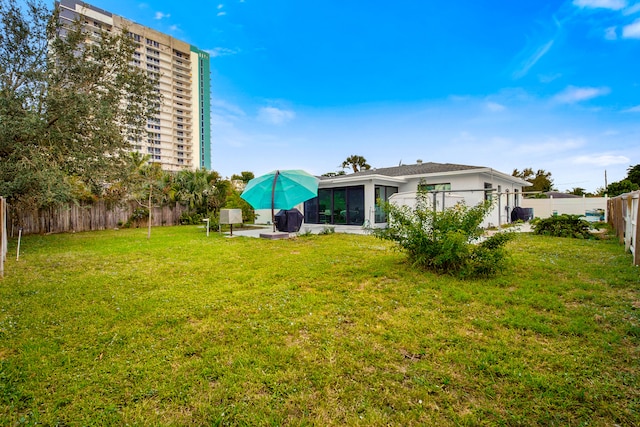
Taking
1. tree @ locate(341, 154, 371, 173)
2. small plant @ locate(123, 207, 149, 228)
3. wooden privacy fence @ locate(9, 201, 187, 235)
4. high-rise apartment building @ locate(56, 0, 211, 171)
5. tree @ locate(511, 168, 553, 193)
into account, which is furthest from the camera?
high-rise apartment building @ locate(56, 0, 211, 171)

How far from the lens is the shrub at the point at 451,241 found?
5227 millimetres

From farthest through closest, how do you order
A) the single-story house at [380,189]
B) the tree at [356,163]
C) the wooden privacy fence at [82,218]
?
the tree at [356,163] < the single-story house at [380,189] < the wooden privacy fence at [82,218]

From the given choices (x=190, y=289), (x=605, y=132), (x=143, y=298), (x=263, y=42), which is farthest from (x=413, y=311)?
(x=605, y=132)

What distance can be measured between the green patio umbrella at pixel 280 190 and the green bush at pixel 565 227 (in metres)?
9.01

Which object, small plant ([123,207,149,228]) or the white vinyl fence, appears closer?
small plant ([123,207,149,228])

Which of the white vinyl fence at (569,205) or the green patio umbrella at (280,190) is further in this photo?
the white vinyl fence at (569,205)

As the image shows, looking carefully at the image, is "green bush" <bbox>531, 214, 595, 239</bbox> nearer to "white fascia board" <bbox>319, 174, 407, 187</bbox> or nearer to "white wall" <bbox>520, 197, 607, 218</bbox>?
"white fascia board" <bbox>319, 174, 407, 187</bbox>

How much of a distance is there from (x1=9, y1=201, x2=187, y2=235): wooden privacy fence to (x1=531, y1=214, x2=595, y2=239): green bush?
18754 mm

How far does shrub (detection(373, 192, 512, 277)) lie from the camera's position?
Answer: 17.1 ft

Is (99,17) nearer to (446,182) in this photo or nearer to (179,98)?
(179,98)

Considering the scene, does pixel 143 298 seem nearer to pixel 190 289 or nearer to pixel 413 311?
pixel 190 289

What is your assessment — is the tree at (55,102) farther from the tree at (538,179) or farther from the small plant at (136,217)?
the tree at (538,179)

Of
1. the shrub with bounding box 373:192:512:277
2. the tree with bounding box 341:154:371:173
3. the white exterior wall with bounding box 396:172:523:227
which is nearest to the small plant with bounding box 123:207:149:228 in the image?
the white exterior wall with bounding box 396:172:523:227

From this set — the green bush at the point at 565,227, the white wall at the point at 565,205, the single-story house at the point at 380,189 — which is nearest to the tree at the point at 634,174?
the white wall at the point at 565,205
